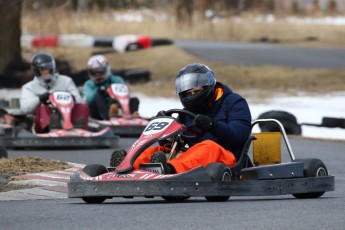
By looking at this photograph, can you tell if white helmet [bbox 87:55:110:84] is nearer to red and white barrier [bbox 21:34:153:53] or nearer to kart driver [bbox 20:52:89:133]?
kart driver [bbox 20:52:89:133]

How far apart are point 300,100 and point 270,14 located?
116 ft

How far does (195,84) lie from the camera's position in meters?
9.82

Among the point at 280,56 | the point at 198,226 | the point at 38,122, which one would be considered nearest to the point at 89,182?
the point at 198,226

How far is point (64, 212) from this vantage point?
8.38 meters

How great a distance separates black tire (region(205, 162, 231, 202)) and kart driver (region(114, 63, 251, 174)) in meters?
0.14

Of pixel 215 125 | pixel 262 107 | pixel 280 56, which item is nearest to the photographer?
pixel 215 125

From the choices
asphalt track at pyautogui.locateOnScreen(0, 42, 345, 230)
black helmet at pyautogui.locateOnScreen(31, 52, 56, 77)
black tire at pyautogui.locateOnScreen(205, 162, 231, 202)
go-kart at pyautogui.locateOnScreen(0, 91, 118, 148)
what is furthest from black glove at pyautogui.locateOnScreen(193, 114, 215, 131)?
black helmet at pyautogui.locateOnScreen(31, 52, 56, 77)

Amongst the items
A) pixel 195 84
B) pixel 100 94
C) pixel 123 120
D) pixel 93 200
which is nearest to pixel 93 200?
pixel 93 200

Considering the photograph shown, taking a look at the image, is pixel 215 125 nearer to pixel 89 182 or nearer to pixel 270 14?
pixel 89 182

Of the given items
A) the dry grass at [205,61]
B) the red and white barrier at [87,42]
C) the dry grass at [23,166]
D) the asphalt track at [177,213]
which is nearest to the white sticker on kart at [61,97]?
the dry grass at [23,166]

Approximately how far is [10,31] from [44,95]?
37.8 ft

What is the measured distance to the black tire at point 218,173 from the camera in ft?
29.9

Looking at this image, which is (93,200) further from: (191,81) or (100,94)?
(100,94)

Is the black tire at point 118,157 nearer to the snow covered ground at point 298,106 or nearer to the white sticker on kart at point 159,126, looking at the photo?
the white sticker on kart at point 159,126
